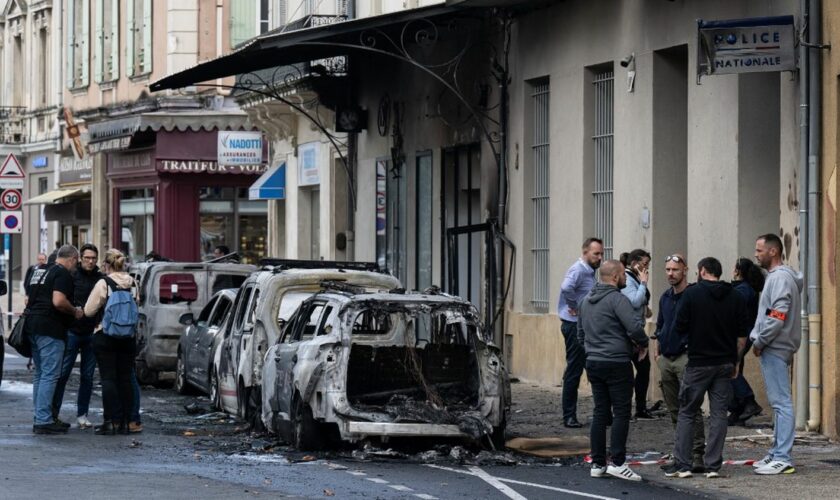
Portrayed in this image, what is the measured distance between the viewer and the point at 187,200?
43375 millimetres

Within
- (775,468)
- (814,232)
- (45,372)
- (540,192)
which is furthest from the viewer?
(540,192)

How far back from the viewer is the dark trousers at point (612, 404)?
13938mm

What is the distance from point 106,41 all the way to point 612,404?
116ft

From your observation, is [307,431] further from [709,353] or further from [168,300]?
[168,300]

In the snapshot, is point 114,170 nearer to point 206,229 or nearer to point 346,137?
point 206,229

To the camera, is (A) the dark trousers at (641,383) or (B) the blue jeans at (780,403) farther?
(A) the dark trousers at (641,383)

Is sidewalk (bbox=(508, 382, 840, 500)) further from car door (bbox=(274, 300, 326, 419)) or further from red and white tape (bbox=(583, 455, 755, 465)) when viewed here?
car door (bbox=(274, 300, 326, 419))

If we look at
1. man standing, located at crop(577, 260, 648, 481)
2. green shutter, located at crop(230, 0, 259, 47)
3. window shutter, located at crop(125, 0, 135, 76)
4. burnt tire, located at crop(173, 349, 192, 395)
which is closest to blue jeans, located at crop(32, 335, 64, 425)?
burnt tire, located at crop(173, 349, 192, 395)

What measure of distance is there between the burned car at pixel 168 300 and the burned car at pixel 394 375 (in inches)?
330

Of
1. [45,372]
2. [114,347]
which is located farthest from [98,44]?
[114,347]

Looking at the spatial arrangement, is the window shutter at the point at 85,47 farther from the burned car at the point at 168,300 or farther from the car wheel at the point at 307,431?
the car wheel at the point at 307,431

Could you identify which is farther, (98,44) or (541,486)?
(98,44)

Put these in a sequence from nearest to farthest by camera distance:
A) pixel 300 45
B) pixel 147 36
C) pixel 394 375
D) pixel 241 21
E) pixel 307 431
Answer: pixel 307 431 → pixel 394 375 → pixel 300 45 → pixel 241 21 → pixel 147 36

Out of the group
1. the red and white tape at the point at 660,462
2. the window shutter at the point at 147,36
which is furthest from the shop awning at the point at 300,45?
the window shutter at the point at 147,36
